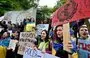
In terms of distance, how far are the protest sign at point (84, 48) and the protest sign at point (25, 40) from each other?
3.26 metres

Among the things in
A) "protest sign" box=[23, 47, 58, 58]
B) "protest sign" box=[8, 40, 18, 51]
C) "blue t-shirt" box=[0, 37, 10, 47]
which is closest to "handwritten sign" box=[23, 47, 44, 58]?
"protest sign" box=[23, 47, 58, 58]

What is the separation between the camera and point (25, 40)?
9828 mm

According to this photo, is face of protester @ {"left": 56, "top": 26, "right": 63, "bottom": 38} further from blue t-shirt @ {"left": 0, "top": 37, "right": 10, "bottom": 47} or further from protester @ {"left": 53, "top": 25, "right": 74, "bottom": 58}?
blue t-shirt @ {"left": 0, "top": 37, "right": 10, "bottom": 47}

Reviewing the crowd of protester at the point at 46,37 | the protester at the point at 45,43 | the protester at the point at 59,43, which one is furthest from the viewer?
the protester at the point at 45,43

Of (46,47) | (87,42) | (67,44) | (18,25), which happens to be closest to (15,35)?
(18,25)

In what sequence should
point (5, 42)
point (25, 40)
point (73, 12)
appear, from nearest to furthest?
point (73, 12), point (25, 40), point (5, 42)

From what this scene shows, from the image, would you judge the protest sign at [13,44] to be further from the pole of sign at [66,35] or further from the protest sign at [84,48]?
the protest sign at [84,48]

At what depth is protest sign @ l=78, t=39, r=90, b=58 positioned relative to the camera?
5.85 m

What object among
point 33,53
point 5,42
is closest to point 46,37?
point 33,53

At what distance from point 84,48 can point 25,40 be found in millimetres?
4012

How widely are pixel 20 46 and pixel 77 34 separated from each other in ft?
12.5

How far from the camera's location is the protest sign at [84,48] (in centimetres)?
585

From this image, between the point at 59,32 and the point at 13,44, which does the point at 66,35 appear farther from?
the point at 13,44

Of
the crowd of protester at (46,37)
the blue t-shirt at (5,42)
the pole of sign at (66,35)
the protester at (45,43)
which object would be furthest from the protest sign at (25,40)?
the pole of sign at (66,35)
